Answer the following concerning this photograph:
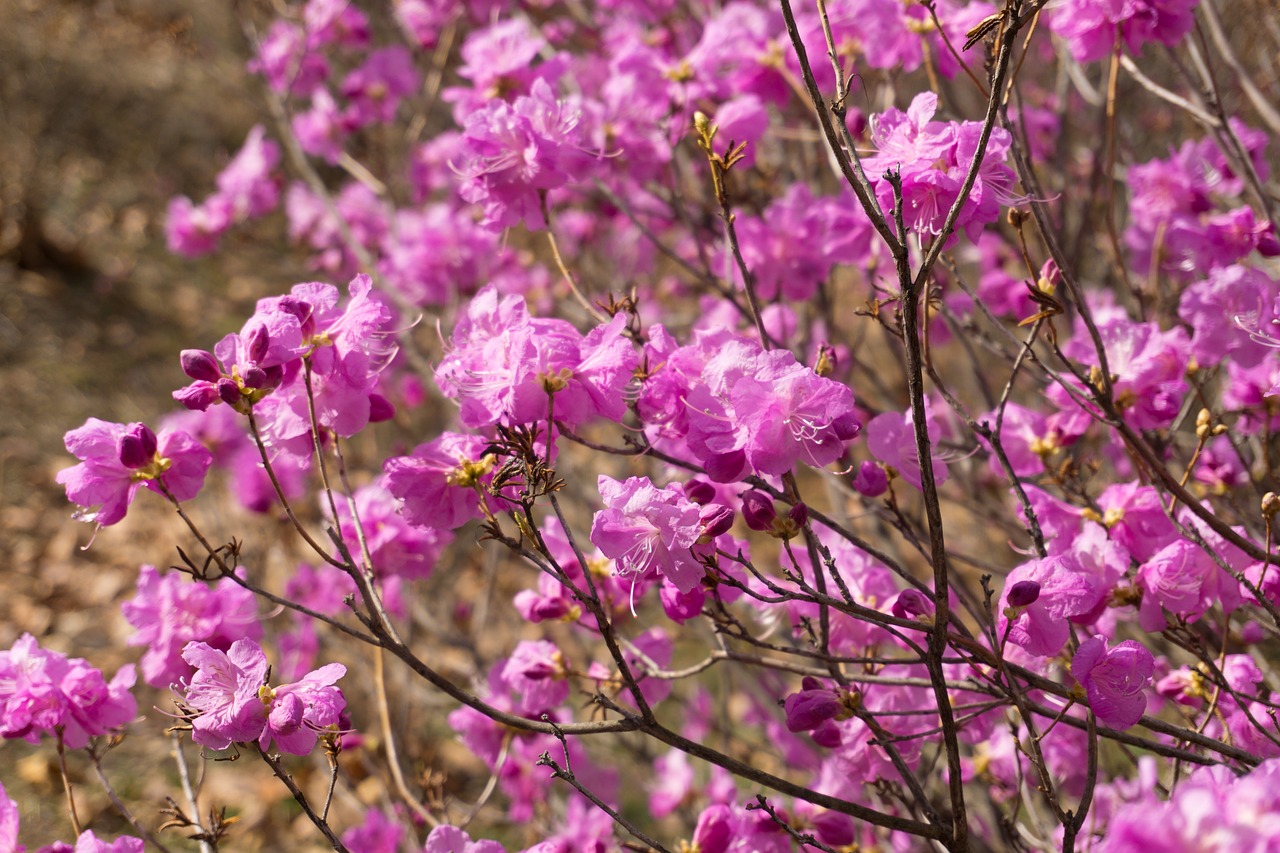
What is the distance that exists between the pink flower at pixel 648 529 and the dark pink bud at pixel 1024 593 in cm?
40

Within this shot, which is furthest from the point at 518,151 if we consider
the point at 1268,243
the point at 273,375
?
the point at 1268,243

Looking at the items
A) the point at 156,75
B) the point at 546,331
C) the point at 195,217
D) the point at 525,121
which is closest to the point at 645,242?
the point at 195,217

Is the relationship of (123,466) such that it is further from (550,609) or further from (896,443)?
(896,443)

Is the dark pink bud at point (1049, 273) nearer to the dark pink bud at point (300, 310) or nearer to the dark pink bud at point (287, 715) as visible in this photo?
the dark pink bud at point (300, 310)

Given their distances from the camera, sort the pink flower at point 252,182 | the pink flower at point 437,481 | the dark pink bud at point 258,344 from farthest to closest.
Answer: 1. the pink flower at point 252,182
2. the pink flower at point 437,481
3. the dark pink bud at point 258,344

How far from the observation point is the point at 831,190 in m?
4.23

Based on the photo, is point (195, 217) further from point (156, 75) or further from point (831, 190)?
point (156, 75)

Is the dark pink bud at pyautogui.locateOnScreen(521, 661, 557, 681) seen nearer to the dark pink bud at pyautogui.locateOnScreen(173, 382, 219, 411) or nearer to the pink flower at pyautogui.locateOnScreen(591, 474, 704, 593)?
the pink flower at pyautogui.locateOnScreen(591, 474, 704, 593)

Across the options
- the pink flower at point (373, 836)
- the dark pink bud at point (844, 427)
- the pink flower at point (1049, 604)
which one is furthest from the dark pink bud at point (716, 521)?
the pink flower at point (373, 836)

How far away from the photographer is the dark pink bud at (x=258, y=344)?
1301 mm

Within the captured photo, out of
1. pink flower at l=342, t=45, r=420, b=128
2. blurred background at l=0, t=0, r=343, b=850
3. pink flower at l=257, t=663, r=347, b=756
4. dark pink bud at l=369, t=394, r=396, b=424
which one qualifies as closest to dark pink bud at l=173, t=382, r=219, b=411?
dark pink bud at l=369, t=394, r=396, b=424

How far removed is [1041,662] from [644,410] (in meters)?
0.78

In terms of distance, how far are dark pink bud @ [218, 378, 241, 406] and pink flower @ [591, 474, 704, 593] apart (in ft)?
1.65

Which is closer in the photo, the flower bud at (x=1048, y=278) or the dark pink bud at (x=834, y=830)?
the flower bud at (x=1048, y=278)
